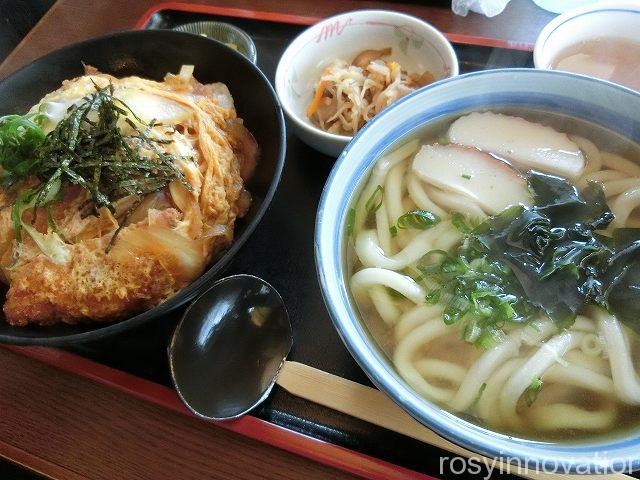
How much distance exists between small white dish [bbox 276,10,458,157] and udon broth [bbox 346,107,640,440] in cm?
43

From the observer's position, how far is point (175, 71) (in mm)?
1676

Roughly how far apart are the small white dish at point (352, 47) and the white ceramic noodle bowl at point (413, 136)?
1.46ft

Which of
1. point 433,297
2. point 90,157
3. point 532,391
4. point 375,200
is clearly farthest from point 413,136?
point 90,157

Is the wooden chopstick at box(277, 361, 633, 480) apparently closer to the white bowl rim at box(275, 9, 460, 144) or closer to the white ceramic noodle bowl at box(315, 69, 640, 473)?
the white ceramic noodle bowl at box(315, 69, 640, 473)

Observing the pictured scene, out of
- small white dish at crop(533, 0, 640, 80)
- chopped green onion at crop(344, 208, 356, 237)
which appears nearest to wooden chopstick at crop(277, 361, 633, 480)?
chopped green onion at crop(344, 208, 356, 237)

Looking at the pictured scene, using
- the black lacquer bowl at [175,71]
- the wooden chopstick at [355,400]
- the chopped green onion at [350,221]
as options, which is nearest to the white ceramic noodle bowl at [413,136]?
the chopped green onion at [350,221]

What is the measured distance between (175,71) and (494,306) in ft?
4.23

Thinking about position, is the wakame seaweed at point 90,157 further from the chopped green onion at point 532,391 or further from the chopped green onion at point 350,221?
the chopped green onion at point 532,391

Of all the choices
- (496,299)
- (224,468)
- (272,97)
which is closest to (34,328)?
(224,468)

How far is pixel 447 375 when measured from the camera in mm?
1023

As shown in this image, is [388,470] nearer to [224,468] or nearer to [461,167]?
[224,468]

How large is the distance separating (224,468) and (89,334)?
16.9 inches

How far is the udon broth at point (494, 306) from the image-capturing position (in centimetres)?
97

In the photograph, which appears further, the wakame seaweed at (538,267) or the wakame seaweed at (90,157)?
the wakame seaweed at (90,157)
